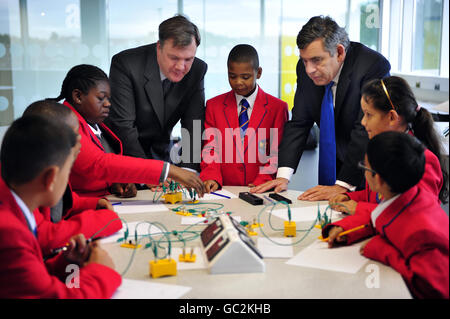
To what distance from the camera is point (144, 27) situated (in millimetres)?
6340

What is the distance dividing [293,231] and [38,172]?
98 centimetres

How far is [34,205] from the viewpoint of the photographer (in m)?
1.41

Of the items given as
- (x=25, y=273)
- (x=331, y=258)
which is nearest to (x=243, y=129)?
(x=331, y=258)

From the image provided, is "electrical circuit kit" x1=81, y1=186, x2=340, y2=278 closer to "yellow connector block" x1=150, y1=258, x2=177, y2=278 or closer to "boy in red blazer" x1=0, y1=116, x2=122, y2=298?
"yellow connector block" x1=150, y1=258, x2=177, y2=278

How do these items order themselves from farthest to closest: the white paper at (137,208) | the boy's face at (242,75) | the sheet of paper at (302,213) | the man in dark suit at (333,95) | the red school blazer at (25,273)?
the boy's face at (242,75), the man in dark suit at (333,95), the white paper at (137,208), the sheet of paper at (302,213), the red school blazer at (25,273)

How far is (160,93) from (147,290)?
1.83 meters

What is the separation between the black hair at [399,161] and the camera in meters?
1.56

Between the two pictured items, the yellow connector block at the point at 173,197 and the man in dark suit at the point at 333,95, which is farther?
the man in dark suit at the point at 333,95

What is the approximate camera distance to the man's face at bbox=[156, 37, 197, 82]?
278 centimetres

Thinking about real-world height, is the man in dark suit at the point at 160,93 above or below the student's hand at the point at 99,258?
above

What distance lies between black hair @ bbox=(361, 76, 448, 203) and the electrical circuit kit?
51 cm

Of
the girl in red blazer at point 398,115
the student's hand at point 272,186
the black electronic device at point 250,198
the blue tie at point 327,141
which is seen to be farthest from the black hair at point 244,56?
the girl in red blazer at point 398,115

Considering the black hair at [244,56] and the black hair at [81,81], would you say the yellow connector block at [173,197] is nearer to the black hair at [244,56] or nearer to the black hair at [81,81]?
the black hair at [81,81]

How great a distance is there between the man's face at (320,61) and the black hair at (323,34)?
21 millimetres
